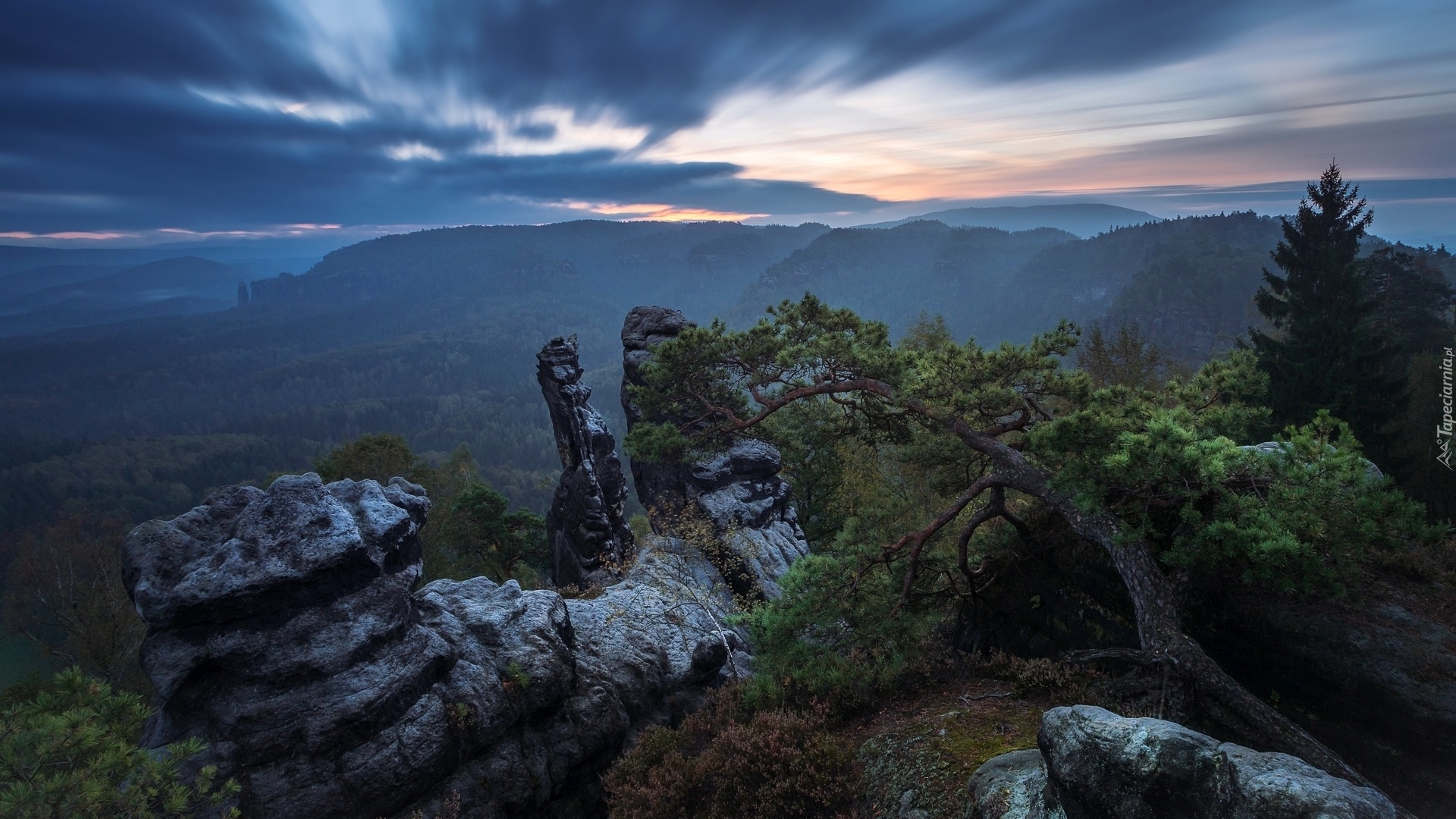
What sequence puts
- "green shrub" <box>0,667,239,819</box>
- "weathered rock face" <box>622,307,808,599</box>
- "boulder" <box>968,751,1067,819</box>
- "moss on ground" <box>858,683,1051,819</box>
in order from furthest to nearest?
"weathered rock face" <box>622,307,808,599</box>, "moss on ground" <box>858,683,1051,819</box>, "green shrub" <box>0,667,239,819</box>, "boulder" <box>968,751,1067,819</box>

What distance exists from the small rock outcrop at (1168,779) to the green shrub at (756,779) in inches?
129

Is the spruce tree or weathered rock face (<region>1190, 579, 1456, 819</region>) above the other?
the spruce tree

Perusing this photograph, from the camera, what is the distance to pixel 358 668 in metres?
12.8

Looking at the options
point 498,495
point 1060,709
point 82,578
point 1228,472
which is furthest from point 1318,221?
point 82,578

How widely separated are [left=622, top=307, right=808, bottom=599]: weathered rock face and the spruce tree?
23720 millimetres

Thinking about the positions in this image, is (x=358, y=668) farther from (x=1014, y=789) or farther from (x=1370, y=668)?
(x=1370, y=668)

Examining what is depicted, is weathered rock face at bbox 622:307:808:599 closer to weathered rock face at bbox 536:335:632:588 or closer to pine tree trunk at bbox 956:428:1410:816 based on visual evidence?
weathered rock face at bbox 536:335:632:588

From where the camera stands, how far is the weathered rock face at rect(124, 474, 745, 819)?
38.6 feet

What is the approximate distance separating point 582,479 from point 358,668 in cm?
1748

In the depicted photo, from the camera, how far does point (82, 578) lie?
4072 cm

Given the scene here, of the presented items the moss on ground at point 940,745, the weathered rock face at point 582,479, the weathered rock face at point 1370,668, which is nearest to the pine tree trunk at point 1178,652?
the weathered rock face at point 1370,668

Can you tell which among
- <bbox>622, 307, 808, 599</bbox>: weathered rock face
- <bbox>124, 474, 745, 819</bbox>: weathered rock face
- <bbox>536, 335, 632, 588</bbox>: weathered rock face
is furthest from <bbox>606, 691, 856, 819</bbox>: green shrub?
<bbox>536, 335, 632, 588</bbox>: weathered rock face

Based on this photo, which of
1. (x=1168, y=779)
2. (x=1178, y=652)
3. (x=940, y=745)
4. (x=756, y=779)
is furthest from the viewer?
(x=756, y=779)

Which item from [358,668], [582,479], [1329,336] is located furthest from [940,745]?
[1329,336]
